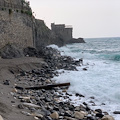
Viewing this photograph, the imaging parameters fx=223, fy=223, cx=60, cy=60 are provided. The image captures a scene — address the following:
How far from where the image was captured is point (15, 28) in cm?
1920

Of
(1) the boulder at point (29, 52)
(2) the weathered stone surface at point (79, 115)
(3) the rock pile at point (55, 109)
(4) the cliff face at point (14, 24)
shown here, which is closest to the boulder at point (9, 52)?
(4) the cliff face at point (14, 24)

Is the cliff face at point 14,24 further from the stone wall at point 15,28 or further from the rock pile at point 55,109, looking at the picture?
the rock pile at point 55,109

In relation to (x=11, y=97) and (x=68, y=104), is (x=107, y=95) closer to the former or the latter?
(x=68, y=104)

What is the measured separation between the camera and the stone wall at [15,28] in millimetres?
16755

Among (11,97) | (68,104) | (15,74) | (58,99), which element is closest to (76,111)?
(68,104)

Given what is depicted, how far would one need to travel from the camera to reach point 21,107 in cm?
630

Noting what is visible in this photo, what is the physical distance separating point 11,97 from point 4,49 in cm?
957

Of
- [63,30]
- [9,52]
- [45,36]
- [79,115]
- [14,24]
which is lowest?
[79,115]

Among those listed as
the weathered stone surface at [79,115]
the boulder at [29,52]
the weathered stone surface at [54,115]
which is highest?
the boulder at [29,52]

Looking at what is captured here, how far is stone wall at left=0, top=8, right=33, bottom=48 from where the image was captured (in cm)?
1675

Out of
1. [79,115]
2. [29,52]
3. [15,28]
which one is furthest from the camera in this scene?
[29,52]

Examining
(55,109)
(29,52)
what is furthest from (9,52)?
(55,109)

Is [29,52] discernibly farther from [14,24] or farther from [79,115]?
[79,115]

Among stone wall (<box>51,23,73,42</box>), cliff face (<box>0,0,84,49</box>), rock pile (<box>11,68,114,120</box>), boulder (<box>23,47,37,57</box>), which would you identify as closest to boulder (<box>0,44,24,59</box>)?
cliff face (<box>0,0,84,49</box>)
